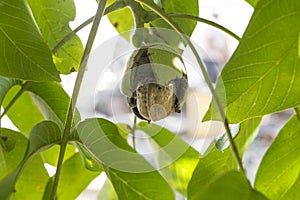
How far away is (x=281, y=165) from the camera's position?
561 mm

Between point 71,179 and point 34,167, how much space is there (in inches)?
1.8

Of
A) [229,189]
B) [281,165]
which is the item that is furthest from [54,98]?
[229,189]

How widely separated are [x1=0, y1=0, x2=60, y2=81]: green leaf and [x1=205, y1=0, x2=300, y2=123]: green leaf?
135 millimetres

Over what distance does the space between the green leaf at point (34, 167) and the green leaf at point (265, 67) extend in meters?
0.14

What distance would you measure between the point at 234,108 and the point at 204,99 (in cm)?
12

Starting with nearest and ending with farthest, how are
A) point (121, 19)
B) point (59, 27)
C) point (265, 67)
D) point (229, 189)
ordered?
point (229, 189) < point (265, 67) < point (59, 27) < point (121, 19)

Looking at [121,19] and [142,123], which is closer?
[142,123]

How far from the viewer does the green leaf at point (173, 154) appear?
57 cm

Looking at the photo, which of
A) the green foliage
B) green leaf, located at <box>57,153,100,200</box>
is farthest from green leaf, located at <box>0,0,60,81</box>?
green leaf, located at <box>57,153,100,200</box>

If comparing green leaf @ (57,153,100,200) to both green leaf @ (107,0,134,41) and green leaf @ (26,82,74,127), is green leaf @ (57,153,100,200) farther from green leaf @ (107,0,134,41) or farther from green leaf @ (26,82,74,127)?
green leaf @ (107,0,134,41)

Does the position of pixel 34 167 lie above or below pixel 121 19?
below

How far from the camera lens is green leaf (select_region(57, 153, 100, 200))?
66 centimetres

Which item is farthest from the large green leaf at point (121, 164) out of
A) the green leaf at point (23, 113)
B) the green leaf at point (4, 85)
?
the green leaf at point (23, 113)

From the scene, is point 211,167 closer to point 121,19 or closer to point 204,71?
point 204,71
